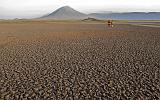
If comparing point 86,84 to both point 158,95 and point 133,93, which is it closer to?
point 133,93

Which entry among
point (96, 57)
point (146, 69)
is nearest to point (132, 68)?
point (146, 69)

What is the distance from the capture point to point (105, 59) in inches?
515

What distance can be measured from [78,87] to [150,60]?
19.3ft

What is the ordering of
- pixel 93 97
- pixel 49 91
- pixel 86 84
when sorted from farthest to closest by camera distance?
A: pixel 86 84 → pixel 49 91 → pixel 93 97

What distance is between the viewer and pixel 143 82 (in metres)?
8.73

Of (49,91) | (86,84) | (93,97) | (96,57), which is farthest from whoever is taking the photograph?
(96,57)

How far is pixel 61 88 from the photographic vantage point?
8.24 m

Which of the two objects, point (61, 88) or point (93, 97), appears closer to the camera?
point (93, 97)

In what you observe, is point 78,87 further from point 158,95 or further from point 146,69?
point 146,69

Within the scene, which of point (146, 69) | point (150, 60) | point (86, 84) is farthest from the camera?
point (150, 60)

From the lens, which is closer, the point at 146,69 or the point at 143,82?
the point at 143,82

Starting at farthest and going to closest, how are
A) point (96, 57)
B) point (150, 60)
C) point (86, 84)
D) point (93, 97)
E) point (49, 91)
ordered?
point (96, 57) < point (150, 60) < point (86, 84) < point (49, 91) < point (93, 97)

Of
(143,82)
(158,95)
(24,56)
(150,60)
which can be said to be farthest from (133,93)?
(24,56)

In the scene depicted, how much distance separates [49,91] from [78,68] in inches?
131
